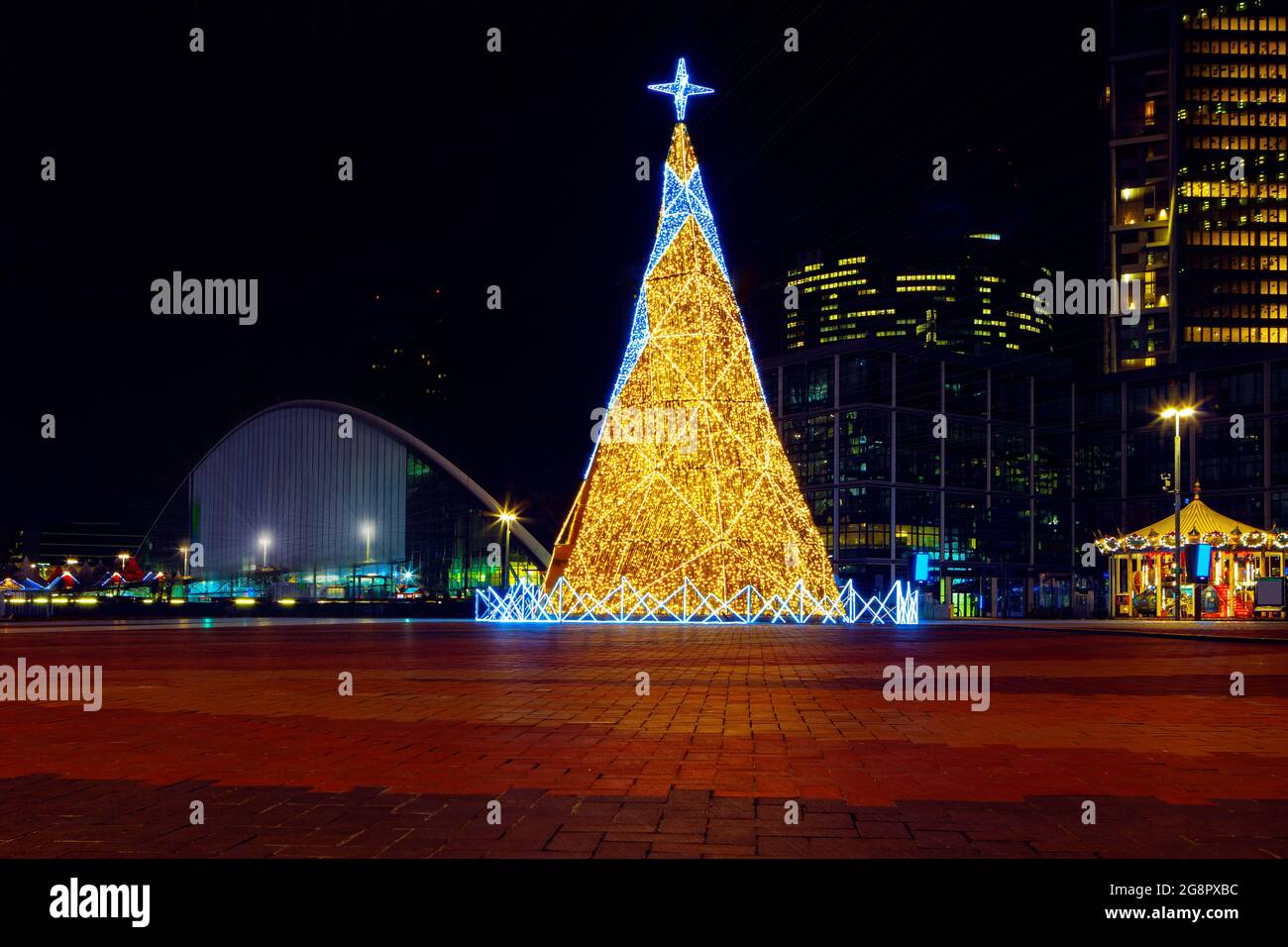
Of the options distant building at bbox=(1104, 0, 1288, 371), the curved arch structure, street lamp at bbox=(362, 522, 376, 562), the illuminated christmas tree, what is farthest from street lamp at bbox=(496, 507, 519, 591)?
distant building at bbox=(1104, 0, 1288, 371)

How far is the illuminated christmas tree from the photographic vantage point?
3425cm

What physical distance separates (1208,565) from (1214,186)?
8539cm

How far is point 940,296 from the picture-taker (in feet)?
474

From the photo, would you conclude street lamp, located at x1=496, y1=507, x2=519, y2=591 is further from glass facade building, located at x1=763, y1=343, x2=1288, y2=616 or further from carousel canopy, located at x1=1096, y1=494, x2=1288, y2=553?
carousel canopy, located at x1=1096, y1=494, x2=1288, y2=553

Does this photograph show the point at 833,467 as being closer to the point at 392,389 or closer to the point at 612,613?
the point at 612,613

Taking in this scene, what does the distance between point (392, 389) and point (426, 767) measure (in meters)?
125

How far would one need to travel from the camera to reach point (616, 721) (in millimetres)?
10047

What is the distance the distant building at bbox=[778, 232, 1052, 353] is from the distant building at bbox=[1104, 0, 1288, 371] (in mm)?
23899

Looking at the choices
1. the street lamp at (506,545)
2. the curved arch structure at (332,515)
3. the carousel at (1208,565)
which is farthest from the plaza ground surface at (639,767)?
the curved arch structure at (332,515)

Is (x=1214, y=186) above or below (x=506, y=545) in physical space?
above

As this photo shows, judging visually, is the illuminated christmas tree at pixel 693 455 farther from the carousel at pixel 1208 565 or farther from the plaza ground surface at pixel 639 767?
the carousel at pixel 1208 565

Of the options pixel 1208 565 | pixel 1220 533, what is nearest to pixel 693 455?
pixel 1208 565

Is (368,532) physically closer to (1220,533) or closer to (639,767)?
(1220,533)
